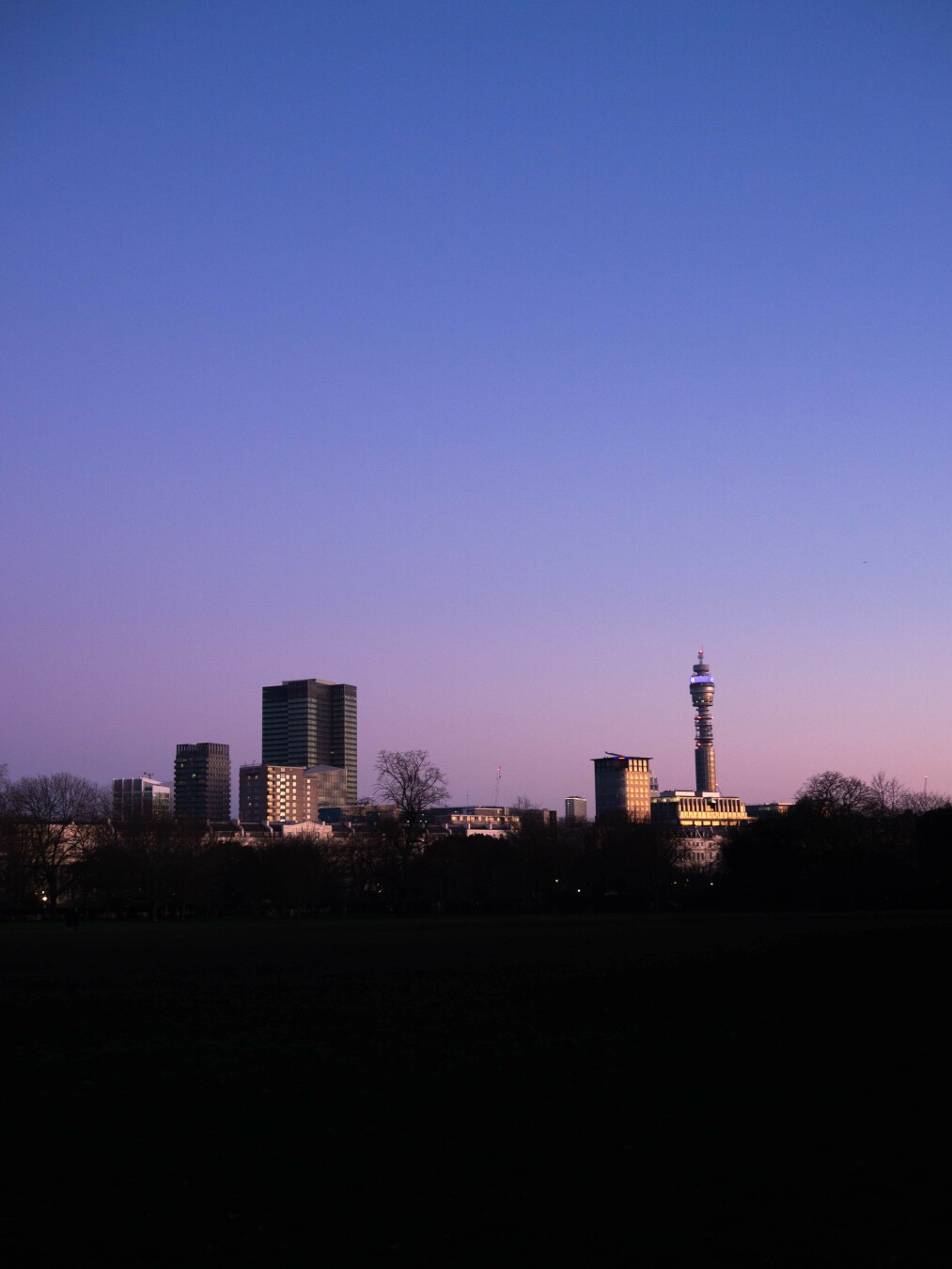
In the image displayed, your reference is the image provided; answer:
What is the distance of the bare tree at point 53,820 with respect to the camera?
115938 mm

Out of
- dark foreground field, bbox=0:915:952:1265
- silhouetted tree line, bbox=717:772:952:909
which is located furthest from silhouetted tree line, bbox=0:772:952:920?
dark foreground field, bbox=0:915:952:1265

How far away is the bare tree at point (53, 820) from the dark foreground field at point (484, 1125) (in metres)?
96.3

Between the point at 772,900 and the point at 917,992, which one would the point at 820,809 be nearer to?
the point at 772,900

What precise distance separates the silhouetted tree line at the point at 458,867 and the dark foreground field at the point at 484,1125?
3391 inches

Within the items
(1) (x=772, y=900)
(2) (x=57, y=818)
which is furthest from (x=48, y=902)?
(1) (x=772, y=900)

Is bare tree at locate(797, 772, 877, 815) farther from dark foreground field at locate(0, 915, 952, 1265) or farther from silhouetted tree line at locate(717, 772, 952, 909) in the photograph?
dark foreground field at locate(0, 915, 952, 1265)

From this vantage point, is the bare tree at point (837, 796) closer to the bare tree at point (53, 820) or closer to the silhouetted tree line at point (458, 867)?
the silhouetted tree line at point (458, 867)

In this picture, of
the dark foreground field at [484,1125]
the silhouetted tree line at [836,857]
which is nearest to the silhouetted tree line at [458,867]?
the silhouetted tree line at [836,857]

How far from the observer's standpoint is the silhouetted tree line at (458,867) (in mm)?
108500

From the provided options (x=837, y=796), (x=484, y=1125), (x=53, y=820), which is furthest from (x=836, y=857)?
(x=484, y=1125)

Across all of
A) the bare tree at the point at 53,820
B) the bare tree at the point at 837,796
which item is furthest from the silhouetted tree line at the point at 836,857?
the bare tree at the point at 53,820

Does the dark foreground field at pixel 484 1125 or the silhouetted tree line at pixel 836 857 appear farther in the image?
the silhouetted tree line at pixel 836 857

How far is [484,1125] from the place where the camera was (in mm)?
12195

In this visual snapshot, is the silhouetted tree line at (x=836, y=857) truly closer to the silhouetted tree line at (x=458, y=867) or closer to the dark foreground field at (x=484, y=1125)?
the silhouetted tree line at (x=458, y=867)
